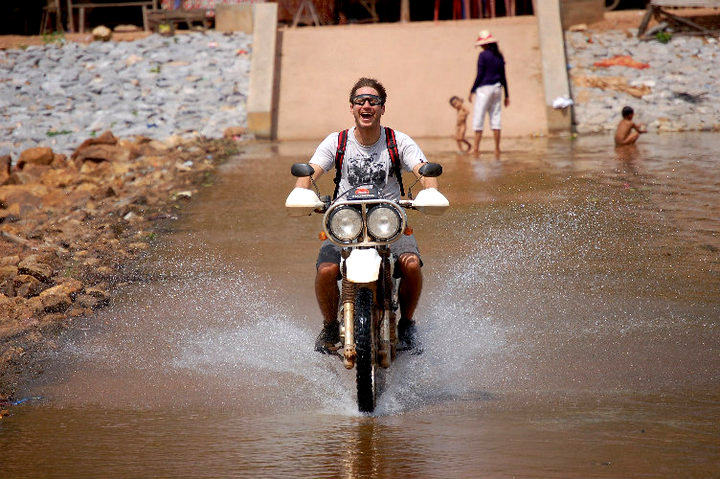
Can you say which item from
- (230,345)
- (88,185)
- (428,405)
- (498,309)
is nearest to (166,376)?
(230,345)

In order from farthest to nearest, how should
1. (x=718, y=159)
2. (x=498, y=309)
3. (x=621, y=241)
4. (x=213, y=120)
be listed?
1. (x=213, y=120)
2. (x=718, y=159)
3. (x=621, y=241)
4. (x=498, y=309)

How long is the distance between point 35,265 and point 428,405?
4359mm

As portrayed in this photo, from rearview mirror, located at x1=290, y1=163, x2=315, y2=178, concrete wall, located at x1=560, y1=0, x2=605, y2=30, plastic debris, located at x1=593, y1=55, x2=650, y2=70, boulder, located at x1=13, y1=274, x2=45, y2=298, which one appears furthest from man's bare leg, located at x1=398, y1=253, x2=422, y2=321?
concrete wall, located at x1=560, y1=0, x2=605, y2=30

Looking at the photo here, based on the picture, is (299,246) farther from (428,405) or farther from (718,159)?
(718,159)

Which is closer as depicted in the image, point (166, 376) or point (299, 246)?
point (166, 376)

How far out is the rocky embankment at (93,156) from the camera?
7582 mm

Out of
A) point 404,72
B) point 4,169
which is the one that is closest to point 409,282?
point 4,169

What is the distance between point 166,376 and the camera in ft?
19.1

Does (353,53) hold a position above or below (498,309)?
above

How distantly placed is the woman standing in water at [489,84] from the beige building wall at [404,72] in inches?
106

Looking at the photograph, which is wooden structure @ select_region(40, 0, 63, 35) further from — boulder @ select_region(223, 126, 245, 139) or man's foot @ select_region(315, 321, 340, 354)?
man's foot @ select_region(315, 321, 340, 354)

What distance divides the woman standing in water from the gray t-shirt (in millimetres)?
9405

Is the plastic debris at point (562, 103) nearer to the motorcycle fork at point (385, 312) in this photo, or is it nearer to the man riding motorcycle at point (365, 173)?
the man riding motorcycle at point (365, 173)

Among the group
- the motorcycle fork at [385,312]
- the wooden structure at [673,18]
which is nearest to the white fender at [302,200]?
the motorcycle fork at [385,312]
